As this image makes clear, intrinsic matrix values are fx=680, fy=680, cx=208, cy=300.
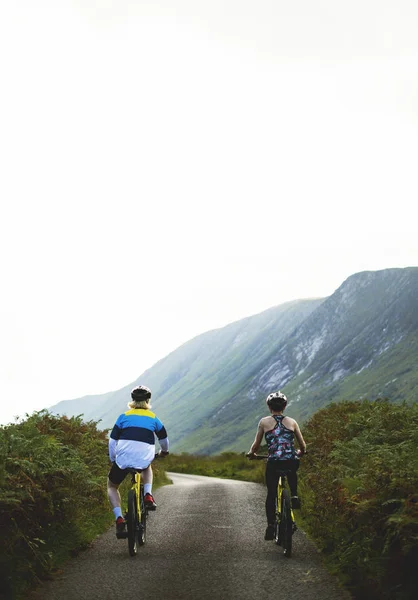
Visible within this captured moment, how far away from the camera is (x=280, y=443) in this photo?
11.7m

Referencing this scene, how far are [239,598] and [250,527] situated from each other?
6.11 m

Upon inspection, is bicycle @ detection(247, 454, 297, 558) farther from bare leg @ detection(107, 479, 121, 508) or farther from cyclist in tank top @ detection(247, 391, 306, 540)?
bare leg @ detection(107, 479, 121, 508)

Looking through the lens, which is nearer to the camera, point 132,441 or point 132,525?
point 132,525

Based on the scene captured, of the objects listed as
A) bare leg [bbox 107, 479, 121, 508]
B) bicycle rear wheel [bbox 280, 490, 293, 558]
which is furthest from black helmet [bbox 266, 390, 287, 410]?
bare leg [bbox 107, 479, 121, 508]

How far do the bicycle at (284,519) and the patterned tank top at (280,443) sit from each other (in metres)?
0.29

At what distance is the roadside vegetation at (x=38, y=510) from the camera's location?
8.90m

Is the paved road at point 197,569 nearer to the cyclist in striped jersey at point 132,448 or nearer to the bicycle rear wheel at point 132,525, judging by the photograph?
the bicycle rear wheel at point 132,525

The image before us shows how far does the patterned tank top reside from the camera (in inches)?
458

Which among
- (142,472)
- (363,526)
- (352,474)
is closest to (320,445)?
(352,474)

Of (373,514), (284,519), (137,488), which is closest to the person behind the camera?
(373,514)

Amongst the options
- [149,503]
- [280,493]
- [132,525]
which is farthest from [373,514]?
[149,503]

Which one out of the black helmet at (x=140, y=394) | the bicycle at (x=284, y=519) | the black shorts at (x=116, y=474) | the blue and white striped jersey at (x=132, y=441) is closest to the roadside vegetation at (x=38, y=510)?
the black shorts at (x=116, y=474)

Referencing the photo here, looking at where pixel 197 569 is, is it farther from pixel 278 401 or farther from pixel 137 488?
pixel 278 401

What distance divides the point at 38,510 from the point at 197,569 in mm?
2619
